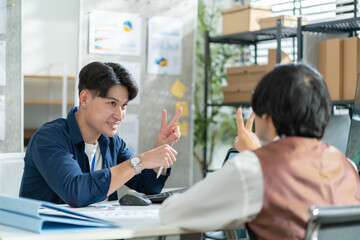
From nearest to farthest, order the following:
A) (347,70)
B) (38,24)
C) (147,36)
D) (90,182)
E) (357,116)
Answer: (90,182)
(357,116)
(347,70)
(147,36)
(38,24)

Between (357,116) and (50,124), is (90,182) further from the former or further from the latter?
(357,116)

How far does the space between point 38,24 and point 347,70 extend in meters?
4.05

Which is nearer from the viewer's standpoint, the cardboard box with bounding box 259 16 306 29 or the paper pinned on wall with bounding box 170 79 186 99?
the cardboard box with bounding box 259 16 306 29

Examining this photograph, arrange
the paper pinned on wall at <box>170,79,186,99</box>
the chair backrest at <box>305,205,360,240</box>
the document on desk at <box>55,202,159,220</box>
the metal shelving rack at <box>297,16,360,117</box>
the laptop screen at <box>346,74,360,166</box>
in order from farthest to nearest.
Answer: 1. the paper pinned on wall at <box>170,79,186,99</box>
2. the metal shelving rack at <box>297,16,360,117</box>
3. the laptop screen at <box>346,74,360,166</box>
4. the document on desk at <box>55,202,159,220</box>
5. the chair backrest at <box>305,205,360,240</box>

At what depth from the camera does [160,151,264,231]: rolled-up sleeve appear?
1.25m

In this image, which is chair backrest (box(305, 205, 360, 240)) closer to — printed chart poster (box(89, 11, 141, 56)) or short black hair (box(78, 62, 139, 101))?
short black hair (box(78, 62, 139, 101))

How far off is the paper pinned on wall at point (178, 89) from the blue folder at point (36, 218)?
244cm

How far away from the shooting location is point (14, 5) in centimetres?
327

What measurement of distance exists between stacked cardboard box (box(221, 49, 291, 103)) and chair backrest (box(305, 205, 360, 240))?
8.38ft

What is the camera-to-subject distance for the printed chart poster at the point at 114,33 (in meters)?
3.54

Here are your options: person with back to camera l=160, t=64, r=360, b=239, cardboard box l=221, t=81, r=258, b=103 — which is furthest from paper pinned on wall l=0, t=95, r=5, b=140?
person with back to camera l=160, t=64, r=360, b=239

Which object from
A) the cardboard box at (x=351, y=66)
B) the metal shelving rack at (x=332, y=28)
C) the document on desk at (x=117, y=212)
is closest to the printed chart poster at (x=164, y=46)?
the metal shelving rack at (x=332, y=28)

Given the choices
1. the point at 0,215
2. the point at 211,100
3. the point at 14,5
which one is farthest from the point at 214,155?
the point at 0,215

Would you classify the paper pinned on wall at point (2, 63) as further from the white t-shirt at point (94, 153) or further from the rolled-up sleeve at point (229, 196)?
the rolled-up sleeve at point (229, 196)
